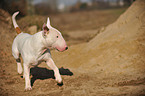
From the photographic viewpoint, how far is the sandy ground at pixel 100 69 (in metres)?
5.23

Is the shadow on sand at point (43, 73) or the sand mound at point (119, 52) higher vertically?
the sand mound at point (119, 52)

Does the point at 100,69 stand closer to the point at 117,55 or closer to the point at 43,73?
the point at 117,55

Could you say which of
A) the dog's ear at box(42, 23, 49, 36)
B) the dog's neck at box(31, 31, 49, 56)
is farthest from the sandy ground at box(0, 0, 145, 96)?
the dog's ear at box(42, 23, 49, 36)

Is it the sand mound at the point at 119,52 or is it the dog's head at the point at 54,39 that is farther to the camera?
the sand mound at the point at 119,52

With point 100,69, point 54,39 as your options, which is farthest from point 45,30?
point 100,69

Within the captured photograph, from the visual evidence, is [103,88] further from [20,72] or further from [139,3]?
[139,3]

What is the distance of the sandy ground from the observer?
523 centimetres

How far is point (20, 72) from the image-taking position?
701 cm

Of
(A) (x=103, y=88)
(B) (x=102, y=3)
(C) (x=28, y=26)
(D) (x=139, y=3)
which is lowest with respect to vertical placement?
(A) (x=103, y=88)

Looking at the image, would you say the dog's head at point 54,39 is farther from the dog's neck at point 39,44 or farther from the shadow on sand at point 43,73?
the shadow on sand at point 43,73

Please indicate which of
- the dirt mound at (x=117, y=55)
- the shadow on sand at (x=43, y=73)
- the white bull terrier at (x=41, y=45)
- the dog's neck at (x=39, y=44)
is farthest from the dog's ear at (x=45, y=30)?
the shadow on sand at (x=43, y=73)

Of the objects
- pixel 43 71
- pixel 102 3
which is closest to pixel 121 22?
pixel 43 71

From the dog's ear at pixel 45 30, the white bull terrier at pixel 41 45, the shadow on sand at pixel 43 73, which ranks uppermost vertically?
the dog's ear at pixel 45 30

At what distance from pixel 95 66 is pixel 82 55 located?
42.2 inches
